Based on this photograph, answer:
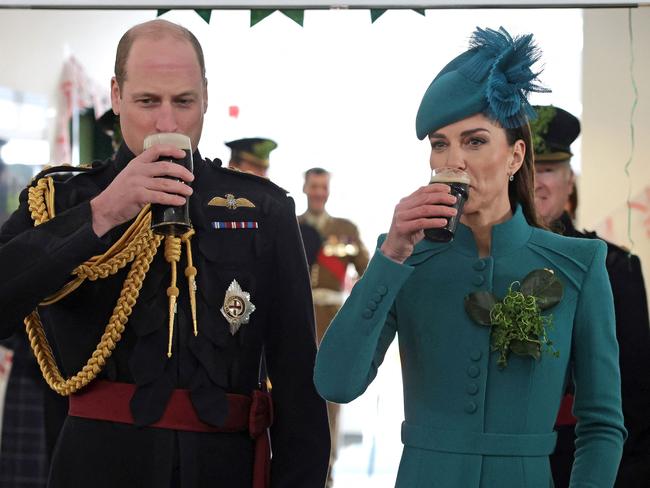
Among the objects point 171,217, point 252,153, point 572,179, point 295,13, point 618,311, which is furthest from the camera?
point 252,153

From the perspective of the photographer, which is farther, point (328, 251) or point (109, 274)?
point (328, 251)

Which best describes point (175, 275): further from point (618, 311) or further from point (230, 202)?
point (618, 311)

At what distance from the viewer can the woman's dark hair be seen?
7.87 ft

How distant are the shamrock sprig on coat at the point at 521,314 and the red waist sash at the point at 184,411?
0.50 metres

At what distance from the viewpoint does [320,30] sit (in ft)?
12.9

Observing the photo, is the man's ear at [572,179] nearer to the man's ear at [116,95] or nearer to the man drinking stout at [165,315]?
the man drinking stout at [165,315]

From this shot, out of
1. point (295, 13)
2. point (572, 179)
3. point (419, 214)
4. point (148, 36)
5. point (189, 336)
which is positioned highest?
point (295, 13)

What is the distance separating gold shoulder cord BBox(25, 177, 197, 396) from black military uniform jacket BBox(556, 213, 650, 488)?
4.61 feet

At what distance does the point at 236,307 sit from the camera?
2.46 metres

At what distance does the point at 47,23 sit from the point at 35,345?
169 centimetres

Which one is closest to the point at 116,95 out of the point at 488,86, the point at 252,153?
the point at 488,86

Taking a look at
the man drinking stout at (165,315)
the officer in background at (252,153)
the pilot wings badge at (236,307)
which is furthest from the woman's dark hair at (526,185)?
the officer in background at (252,153)

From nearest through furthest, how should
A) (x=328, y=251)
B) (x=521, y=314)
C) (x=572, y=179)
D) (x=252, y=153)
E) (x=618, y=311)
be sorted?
1. (x=521, y=314)
2. (x=618, y=311)
3. (x=572, y=179)
4. (x=252, y=153)
5. (x=328, y=251)

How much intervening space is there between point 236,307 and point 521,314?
23.9 inches
